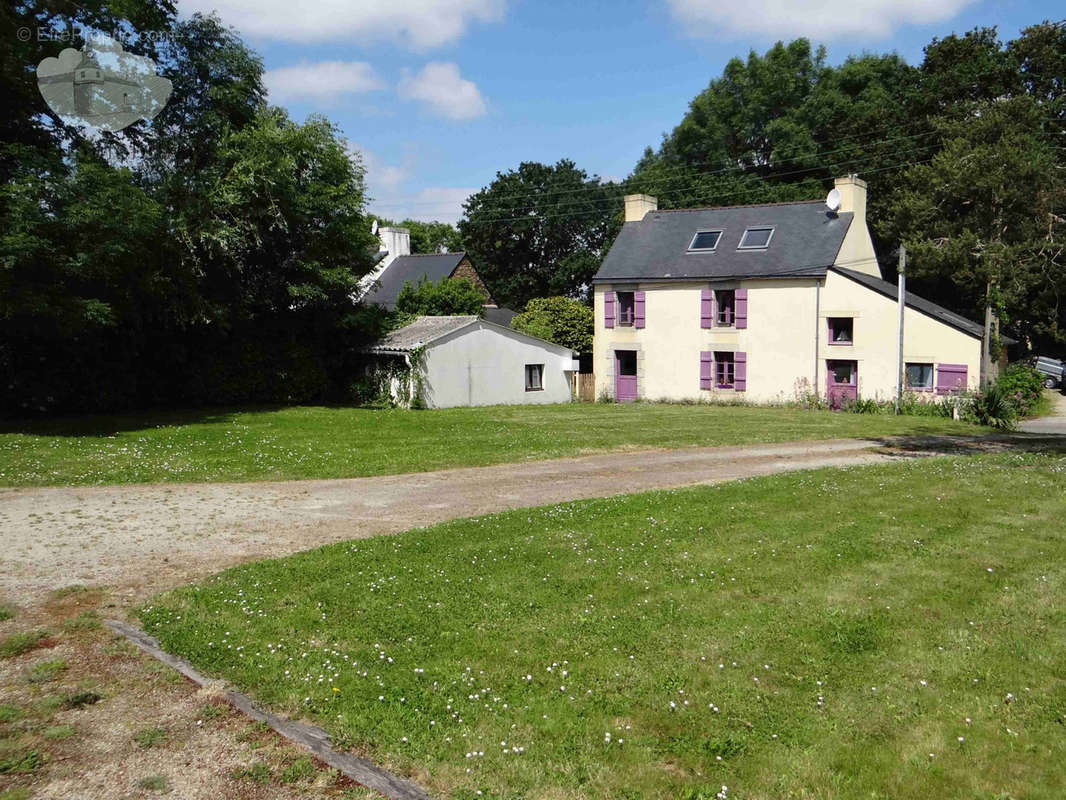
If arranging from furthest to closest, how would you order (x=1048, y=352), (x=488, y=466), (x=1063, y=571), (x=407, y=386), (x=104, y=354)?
(x=1048, y=352), (x=407, y=386), (x=104, y=354), (x=488, y=466), (x=1063, y=571)

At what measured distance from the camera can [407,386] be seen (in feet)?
92.5

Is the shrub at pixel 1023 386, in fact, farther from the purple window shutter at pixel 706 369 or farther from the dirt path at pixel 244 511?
the dirt path at pixel 244 511

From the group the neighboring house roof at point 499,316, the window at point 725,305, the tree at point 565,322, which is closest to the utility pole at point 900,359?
the window at point 725,305

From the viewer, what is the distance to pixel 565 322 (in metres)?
40.4

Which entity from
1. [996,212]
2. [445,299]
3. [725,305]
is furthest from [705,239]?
[996,212]

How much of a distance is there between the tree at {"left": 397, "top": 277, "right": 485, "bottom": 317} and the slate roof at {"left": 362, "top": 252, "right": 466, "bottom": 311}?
23.1 ft

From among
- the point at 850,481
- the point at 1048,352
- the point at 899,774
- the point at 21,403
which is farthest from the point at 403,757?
the point at 1048,352

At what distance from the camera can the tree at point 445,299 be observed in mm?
37094

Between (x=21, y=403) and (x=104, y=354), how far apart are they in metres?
2.41

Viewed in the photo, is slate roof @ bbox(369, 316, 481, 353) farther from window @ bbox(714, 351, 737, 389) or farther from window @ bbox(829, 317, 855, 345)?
window @ bbox(829, 317, 855, 345)

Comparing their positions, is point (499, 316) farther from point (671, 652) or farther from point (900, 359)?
point (671, 652)

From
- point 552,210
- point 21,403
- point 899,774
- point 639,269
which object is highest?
point 552,210

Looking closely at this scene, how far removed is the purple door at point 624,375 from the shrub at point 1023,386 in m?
14.6

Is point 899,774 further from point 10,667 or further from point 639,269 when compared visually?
point 639,269
